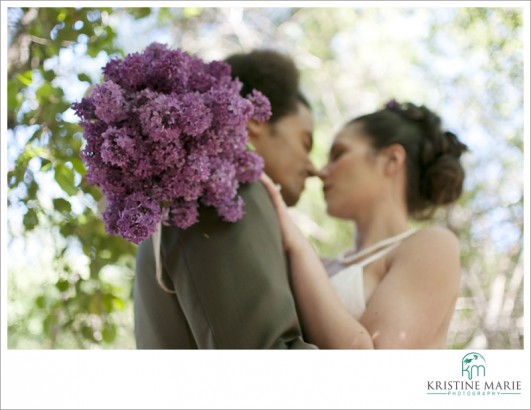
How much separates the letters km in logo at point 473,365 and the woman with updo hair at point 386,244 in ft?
0.41

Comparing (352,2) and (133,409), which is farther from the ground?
(352,2)

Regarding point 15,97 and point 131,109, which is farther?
point 15,97

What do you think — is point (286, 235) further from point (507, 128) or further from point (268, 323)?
point (507, 128)

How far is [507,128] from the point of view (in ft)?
20.4

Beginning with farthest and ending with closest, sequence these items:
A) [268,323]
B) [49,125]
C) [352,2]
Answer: [352,2]
[49,125]
[268,323]

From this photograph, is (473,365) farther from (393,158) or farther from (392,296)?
(393,158)

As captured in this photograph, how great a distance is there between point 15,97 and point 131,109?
3.11 ft

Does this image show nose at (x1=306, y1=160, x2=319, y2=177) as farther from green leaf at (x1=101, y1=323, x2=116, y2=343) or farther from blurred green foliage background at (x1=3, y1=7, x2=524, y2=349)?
green leaf at (x1=101, y1=323, x2=116, y2=343)

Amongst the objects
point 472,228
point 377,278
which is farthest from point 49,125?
point 472,228

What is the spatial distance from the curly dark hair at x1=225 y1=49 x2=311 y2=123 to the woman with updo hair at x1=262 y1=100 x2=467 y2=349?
0.38 metres

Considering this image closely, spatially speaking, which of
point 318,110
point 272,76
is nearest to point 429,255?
point 272,76

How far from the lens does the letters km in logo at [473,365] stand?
7.14 ft

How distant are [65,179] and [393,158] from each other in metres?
1.21

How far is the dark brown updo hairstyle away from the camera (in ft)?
9.05
